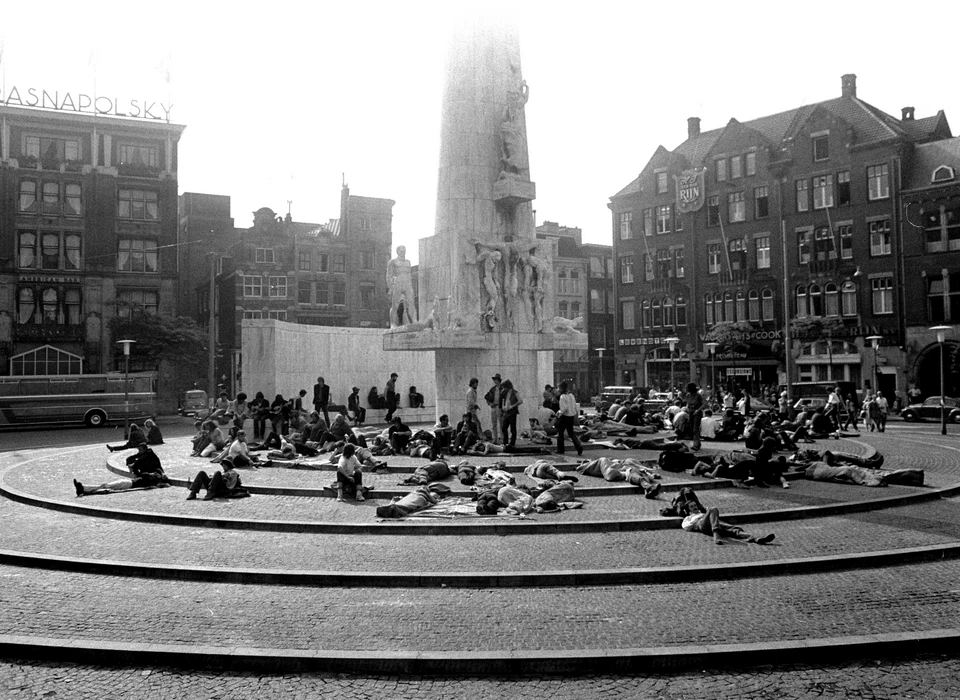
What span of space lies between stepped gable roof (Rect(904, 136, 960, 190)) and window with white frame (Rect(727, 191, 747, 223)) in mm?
10461

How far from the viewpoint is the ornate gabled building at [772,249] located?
49062 millimetres

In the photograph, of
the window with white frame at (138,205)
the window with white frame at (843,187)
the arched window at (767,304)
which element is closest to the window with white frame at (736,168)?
the window with white frame at (843,187)

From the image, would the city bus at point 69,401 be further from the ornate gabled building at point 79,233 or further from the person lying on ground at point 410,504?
the person lying on ground at point 410,504

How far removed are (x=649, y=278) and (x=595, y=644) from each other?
56166 millimetres

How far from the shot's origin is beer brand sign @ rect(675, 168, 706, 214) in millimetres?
58688

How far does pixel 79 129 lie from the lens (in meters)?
55.1

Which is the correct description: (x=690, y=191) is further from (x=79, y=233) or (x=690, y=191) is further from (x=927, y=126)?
(x=79, y=233)

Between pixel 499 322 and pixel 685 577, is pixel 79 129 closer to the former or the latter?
pixel 499 322

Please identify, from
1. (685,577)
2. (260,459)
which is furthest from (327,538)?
(260,459)

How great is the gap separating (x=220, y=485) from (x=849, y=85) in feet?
167

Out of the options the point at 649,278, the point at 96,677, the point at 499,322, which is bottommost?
the point at 96,677

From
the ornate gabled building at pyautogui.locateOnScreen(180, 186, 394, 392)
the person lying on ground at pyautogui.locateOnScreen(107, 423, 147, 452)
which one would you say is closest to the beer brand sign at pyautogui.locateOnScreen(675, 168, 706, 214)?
the ornate gabled building at pyautogui.locateOnScreen(180, 186, 394, 392)

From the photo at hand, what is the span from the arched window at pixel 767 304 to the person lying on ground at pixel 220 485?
4579 cm

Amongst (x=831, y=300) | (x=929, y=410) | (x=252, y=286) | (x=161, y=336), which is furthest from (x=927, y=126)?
(x=161, y=336)
